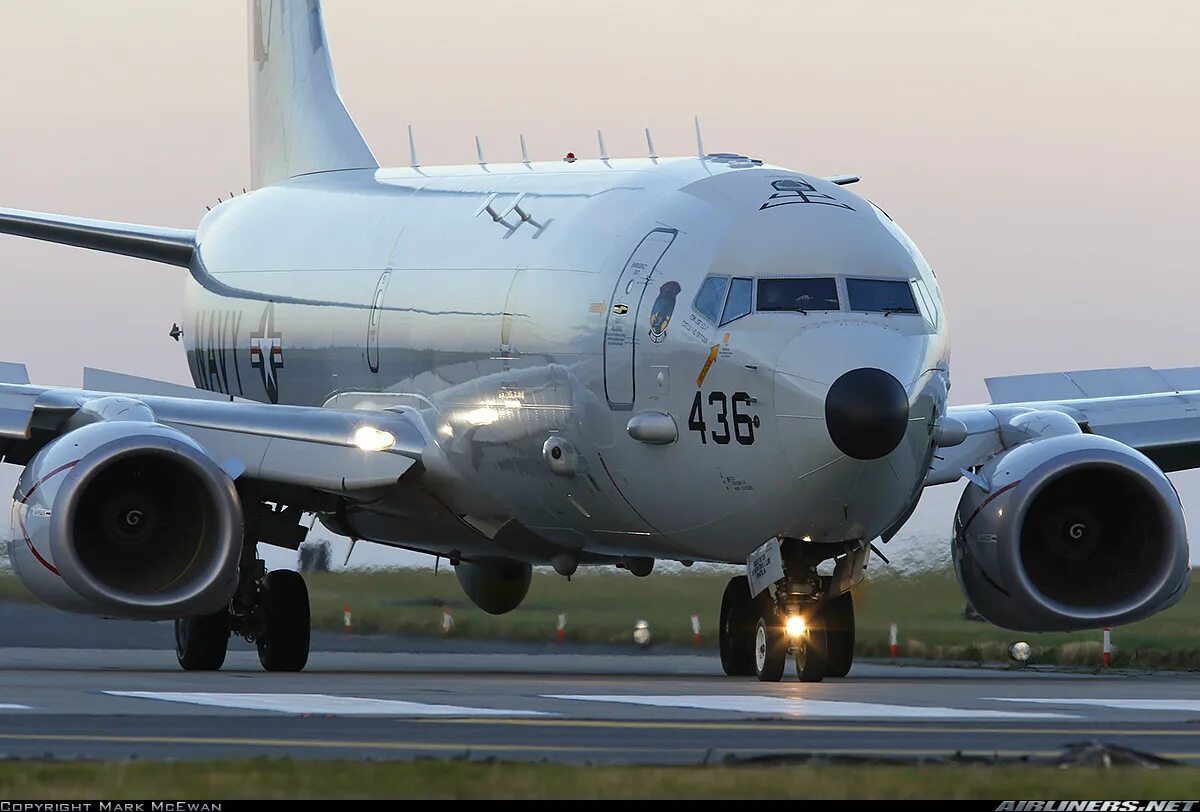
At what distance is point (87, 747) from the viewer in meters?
12.8

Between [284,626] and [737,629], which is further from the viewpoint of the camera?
[284,626]

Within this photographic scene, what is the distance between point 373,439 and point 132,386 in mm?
2713

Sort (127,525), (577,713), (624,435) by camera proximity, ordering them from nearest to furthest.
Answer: (577,713) → (624,435) → (127,525)

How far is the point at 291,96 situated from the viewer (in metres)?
35.5

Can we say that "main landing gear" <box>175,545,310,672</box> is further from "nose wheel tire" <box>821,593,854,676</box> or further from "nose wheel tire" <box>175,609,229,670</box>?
"nose wheel tire" <box>821,593,854,676</box>

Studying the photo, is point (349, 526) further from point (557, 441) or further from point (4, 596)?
point (4, 596)

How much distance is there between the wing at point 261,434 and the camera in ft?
76.1

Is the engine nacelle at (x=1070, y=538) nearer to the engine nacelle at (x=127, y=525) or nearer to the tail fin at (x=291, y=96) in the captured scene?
the engine nacelle at (x=127, y=525)

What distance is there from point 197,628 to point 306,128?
10431 millimetres

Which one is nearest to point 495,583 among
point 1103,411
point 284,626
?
point 284,626

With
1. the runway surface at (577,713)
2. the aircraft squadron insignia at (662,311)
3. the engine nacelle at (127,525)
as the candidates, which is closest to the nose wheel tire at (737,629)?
the runway surface at (577,713)

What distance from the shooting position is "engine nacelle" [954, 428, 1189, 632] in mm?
21719

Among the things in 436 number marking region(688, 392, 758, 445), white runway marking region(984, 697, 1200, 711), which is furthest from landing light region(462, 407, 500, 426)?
white runway marking region(984, 697, 1200, 711)

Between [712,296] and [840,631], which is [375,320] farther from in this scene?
[712,296]
